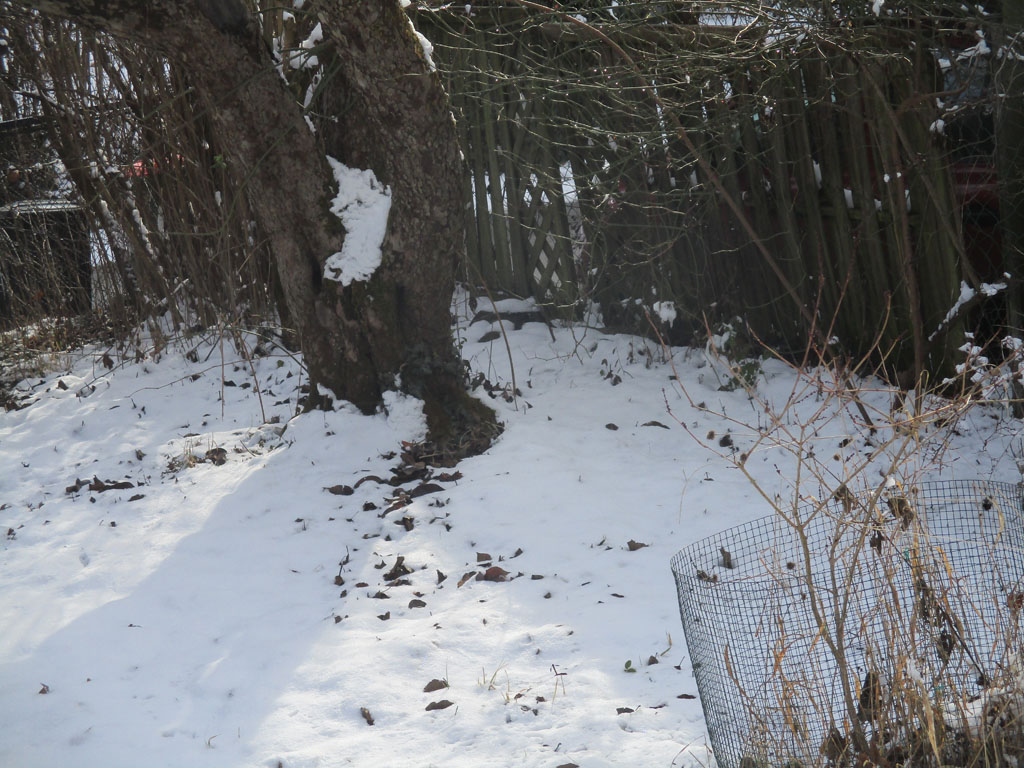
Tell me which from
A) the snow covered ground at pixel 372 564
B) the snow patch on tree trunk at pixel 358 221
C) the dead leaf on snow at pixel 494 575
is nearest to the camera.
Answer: the snow covered ground at pixel 372 564

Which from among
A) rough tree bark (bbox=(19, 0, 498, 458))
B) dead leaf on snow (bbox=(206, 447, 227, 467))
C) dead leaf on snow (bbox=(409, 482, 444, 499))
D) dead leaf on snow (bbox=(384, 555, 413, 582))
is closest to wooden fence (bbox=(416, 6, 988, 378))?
rough tree bark (bbox=(19, 0, 498, 458))

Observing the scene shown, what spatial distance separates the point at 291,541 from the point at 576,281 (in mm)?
2724

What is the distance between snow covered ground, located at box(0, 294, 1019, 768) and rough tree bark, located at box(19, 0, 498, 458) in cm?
26

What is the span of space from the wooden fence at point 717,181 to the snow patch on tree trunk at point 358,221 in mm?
806

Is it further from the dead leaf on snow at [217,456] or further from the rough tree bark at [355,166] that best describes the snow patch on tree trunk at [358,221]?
the dead leaf on snow at [217,456]

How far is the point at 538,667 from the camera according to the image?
2.80 m

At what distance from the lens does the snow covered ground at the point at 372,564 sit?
2549 mm

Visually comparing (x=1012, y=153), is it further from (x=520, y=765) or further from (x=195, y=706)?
(x=195, y=706)

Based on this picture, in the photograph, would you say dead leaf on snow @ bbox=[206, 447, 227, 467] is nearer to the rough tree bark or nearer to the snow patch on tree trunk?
the rough tree bark

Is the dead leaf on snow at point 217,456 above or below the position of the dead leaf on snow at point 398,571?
above

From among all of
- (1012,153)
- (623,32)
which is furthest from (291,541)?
(1012,153)

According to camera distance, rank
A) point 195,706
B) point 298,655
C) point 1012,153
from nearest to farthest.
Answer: point 195,706 < point 298,655 < point 1012,153

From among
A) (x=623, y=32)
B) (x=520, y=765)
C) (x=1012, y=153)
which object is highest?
(x=623, y=32)

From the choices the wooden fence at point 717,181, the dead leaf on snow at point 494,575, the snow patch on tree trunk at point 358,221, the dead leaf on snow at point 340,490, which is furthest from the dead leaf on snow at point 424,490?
the wooden fence at point 717,181
